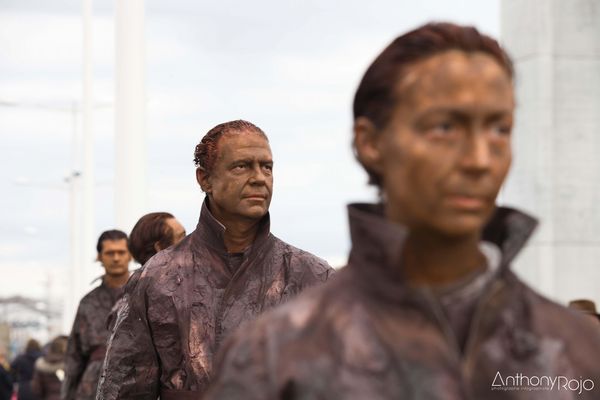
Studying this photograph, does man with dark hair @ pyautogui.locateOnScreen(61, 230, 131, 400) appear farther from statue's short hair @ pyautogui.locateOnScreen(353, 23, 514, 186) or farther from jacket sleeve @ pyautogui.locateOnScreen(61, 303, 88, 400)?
statue's short hair @ pyautogui.locateOnScreen(353, 23, 514, 186)

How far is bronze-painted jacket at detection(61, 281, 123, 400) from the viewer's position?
497 inches

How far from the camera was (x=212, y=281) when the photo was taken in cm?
721

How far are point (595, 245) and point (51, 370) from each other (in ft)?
18.3

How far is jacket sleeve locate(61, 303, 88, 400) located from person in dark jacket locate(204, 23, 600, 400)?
9.89m

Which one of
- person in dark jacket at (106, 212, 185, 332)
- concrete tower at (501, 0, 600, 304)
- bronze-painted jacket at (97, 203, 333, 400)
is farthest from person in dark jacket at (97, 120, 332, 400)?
concrete tower at (501, 0, 600, 304)

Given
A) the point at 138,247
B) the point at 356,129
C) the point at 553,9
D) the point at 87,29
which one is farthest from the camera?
the point at 87,29

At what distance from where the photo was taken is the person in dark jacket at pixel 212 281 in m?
7.00

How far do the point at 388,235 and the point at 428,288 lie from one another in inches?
5.4

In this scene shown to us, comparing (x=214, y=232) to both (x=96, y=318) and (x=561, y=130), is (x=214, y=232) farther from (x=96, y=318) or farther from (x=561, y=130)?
(x=561, y=130)

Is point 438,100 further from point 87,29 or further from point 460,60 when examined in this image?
point 87,29

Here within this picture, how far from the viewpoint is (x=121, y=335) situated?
23.6 feet

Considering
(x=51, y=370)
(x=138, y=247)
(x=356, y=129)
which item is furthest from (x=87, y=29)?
(x=356, y=129)

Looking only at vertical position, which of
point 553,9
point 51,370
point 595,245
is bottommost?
point 51,370

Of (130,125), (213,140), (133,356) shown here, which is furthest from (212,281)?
(130,125)
